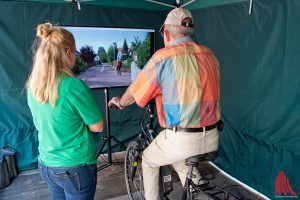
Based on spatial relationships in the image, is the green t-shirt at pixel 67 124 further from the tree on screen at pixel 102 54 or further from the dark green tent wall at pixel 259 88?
the tree on screen at pixel 102 54

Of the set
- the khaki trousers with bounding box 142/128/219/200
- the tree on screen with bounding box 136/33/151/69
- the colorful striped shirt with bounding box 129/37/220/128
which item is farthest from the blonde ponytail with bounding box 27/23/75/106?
the tree on screen with bounding box 136/33/151/69

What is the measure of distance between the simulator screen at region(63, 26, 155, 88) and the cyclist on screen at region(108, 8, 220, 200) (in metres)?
1.58

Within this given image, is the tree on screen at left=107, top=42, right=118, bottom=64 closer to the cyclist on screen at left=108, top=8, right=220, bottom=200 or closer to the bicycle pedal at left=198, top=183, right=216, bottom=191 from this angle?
the cyclist on screen at left=108, top=8, right=220, bottom=200

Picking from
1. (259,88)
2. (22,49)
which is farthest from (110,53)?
(259,88)

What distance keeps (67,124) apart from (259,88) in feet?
6.52

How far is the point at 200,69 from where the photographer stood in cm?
170

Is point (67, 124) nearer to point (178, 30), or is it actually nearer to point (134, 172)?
point (178, 30)

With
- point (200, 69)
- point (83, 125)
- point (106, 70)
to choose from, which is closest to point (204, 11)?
point (106, 70)

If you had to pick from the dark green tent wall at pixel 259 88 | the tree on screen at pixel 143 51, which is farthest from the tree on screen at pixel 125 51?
the dark green tent wall at pixel 259 88

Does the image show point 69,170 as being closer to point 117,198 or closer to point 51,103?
point 51,103

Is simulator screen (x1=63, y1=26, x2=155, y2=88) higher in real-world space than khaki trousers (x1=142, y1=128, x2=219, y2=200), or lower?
higher

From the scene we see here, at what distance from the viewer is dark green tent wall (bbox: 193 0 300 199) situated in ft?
7.84

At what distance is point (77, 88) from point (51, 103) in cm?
13

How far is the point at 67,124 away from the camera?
4.46 ft
